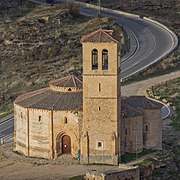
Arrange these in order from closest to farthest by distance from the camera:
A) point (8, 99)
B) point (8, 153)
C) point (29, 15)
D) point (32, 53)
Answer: point (8, 153) < point (8, 99) < point (32, 53) < point (29, 15)

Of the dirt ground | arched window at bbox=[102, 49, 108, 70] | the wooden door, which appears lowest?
the dirt ground

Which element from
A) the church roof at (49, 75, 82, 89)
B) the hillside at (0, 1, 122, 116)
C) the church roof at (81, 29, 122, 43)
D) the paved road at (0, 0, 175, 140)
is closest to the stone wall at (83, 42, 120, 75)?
the church roof at (81, 29, 122, 43)

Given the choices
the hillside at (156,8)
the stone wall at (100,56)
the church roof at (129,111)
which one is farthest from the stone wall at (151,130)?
the hillside at (156,8)

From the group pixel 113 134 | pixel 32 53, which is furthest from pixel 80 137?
pixel 32 53

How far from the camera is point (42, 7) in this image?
118m

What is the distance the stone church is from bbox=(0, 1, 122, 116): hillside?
18.7 meters

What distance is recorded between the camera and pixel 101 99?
202ft

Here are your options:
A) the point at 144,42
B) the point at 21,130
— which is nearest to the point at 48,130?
the point at 21,130

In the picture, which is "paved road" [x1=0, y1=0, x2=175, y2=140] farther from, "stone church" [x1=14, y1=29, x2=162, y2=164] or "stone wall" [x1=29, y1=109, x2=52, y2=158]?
"stone wall" [x1=29, y1=109, x2=52, y2=158]

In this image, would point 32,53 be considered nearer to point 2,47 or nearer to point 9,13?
point 2,47

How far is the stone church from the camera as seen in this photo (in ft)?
202

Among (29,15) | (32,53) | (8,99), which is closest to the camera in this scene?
(8,99)

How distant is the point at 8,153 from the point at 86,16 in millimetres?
52177

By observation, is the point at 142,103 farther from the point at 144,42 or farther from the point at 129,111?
the point at 144,42
